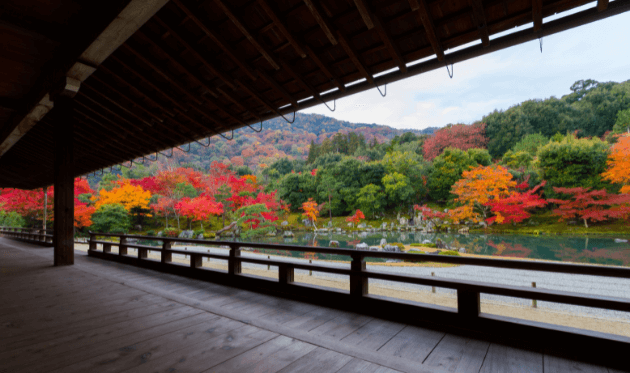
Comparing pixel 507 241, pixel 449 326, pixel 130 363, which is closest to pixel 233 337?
pixel 130 363

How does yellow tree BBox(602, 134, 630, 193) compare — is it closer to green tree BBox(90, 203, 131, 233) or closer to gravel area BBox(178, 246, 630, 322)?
gravel area BBox(178, 246, 630, 322)

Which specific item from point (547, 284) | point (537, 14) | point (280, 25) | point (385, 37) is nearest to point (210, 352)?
point (280, 25)

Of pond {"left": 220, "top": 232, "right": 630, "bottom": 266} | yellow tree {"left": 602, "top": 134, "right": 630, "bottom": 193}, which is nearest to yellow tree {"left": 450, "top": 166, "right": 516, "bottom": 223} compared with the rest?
pond {"left": 220, "top": 232, "right": 630, "bottom": 266}

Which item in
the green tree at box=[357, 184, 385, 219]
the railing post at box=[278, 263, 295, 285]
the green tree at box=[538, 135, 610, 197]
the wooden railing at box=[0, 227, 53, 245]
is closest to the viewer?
the railing post at box=[278, 263, 295, 285]

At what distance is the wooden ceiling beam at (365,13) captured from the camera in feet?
6.20

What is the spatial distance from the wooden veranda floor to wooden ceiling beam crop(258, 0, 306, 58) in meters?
2.23

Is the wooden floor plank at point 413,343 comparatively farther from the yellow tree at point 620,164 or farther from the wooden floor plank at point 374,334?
the yellow tree at point 620,164

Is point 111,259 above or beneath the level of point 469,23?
beneath

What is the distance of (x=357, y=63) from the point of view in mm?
2434

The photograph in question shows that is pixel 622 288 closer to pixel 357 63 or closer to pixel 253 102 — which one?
pixel 357 63

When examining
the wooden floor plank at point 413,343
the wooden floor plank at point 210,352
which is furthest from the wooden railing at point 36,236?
the wooden floor plank at point 413,343

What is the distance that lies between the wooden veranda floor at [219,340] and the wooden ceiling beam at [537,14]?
2.01 meters

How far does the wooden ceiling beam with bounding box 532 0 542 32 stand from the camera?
172 centimetres

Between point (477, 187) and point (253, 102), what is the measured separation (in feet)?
50.7
